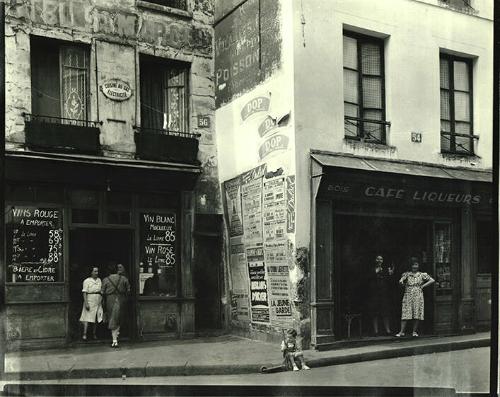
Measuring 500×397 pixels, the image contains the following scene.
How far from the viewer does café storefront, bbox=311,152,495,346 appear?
6.09 m

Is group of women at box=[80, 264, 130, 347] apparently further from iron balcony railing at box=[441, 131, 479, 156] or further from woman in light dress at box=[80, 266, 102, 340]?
iron balcony railing at box=[441, 131, 479, 156]

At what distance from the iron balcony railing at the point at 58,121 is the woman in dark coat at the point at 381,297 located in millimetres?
2951

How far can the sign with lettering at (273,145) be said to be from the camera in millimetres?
6151

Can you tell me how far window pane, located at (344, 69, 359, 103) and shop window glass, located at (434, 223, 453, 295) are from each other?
1506 millimetres

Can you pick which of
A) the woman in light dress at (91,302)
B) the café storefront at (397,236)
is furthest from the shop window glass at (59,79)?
the café storefront at (397,236)

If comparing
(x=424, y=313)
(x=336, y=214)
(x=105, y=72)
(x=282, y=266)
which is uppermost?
(x=105, y=72)

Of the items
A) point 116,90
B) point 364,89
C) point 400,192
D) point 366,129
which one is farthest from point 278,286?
point 116,90

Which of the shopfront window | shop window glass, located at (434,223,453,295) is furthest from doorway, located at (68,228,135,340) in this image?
shop window glass, located at (434,223,453,295)

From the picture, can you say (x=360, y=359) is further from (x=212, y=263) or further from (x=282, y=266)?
(x=212, y=263)

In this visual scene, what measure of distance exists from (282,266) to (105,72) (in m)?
2.53

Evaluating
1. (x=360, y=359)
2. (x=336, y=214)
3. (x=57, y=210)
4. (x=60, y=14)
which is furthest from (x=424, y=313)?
(x=60, y=14)

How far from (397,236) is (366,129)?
1080mm

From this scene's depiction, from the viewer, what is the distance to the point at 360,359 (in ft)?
19.6

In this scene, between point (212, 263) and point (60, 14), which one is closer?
point (60, 14)
